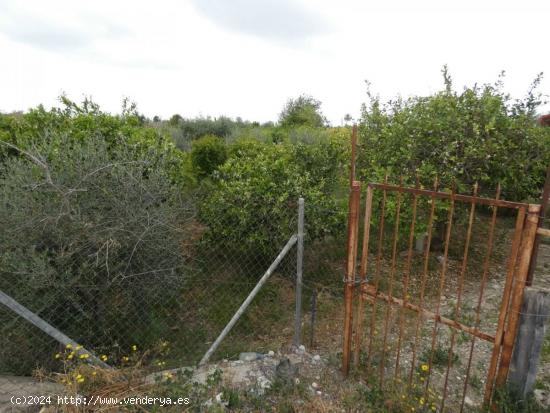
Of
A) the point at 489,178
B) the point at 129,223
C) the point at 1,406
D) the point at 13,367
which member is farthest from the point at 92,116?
the point at 489,178

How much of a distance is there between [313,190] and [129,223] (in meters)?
2.56

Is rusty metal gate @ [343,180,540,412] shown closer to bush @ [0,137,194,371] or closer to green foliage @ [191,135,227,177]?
bush @ [0,137,194,371]

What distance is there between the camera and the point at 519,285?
217 centimetres

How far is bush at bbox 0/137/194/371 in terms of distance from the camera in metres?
3.12

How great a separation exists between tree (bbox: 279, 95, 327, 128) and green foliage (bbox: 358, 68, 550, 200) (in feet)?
46.4

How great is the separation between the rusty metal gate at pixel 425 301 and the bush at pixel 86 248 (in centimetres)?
198

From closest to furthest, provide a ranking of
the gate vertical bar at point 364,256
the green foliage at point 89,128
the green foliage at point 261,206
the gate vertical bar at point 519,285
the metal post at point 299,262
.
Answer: the gate vertical bar at point 519,285 → the gate vertical bar at point 364,256 → the metal post at point 299,262 → the green foliage at point 261,206 → the green foliage at point 89,128

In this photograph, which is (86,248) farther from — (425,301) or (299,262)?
(425,301)

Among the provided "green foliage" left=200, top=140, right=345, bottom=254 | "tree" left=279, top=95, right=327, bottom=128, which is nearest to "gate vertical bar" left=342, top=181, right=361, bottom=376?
"green foliage" left=200, top=140, right=345, bottom=254

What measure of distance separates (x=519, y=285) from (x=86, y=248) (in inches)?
138

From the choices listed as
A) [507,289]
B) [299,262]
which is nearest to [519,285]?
[507,289]

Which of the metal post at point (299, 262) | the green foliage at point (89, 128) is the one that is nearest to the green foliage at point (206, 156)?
the green foliage at point (89, 128)

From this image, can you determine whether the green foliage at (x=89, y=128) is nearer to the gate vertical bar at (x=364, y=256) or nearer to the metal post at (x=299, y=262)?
the metal post at (x=299, y=262)

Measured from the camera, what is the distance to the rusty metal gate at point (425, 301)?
2174 mm
